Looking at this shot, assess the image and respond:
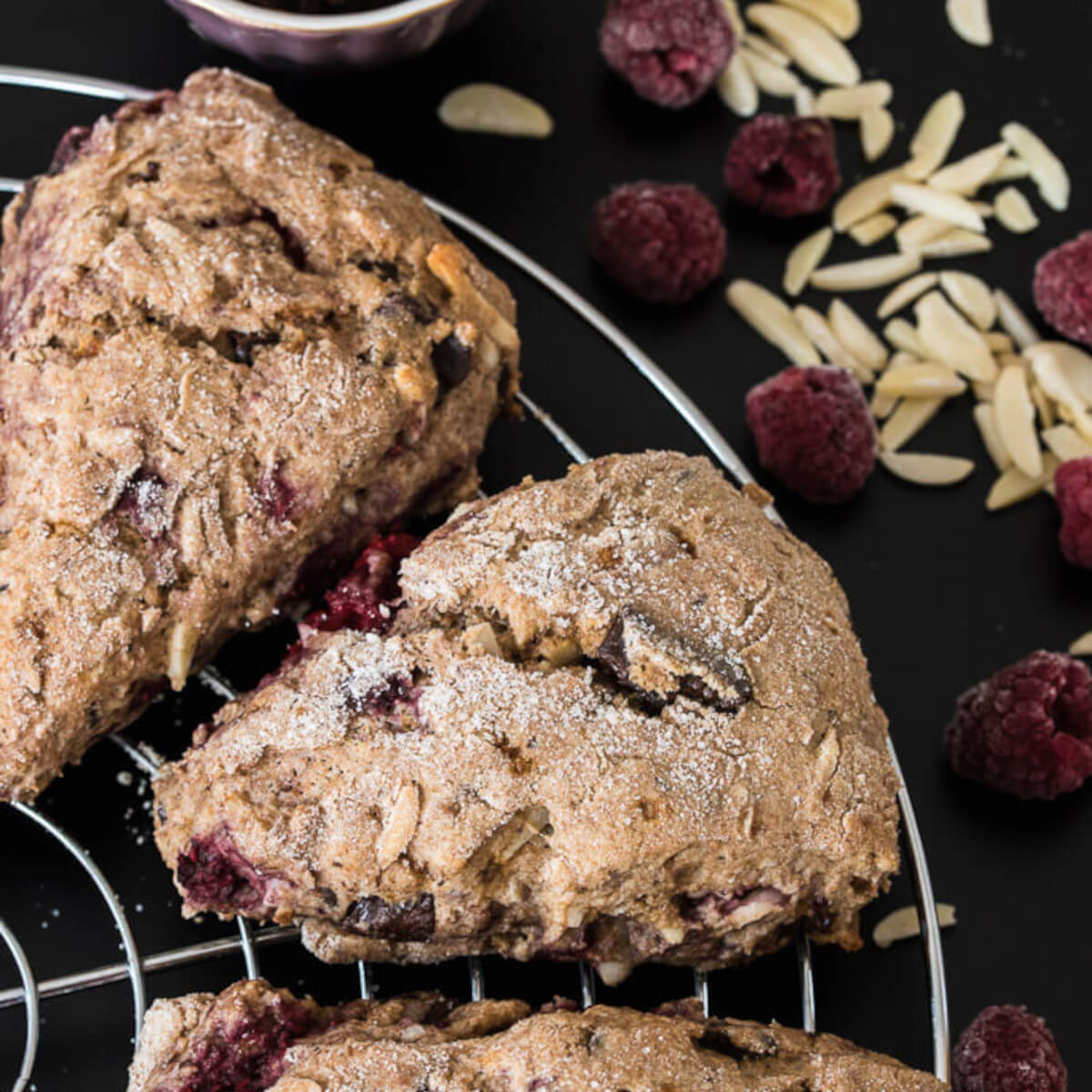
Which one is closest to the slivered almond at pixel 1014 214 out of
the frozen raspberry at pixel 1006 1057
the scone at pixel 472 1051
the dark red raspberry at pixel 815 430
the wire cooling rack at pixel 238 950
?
the dark red raspberry at pixel 815 430

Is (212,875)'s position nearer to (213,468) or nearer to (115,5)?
(213,468)

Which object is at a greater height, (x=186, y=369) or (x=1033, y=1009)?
(x=186, y=369)

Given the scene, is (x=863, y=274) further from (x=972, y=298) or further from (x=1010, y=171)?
(x=1010, y=171)

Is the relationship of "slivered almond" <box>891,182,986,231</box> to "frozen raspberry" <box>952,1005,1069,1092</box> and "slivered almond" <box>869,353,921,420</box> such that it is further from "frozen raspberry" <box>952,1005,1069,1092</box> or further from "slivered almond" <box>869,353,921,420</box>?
"frozen raspberry" <box>952,1005,1069,1092</box>

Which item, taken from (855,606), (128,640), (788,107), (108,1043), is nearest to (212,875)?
(128,640)

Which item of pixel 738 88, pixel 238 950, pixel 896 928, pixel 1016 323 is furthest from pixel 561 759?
pixel 738 88

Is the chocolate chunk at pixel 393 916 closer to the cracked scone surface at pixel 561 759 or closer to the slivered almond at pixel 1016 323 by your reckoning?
the cracked scone surface at pixel 561 759

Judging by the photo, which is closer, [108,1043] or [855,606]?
[108,1043]
